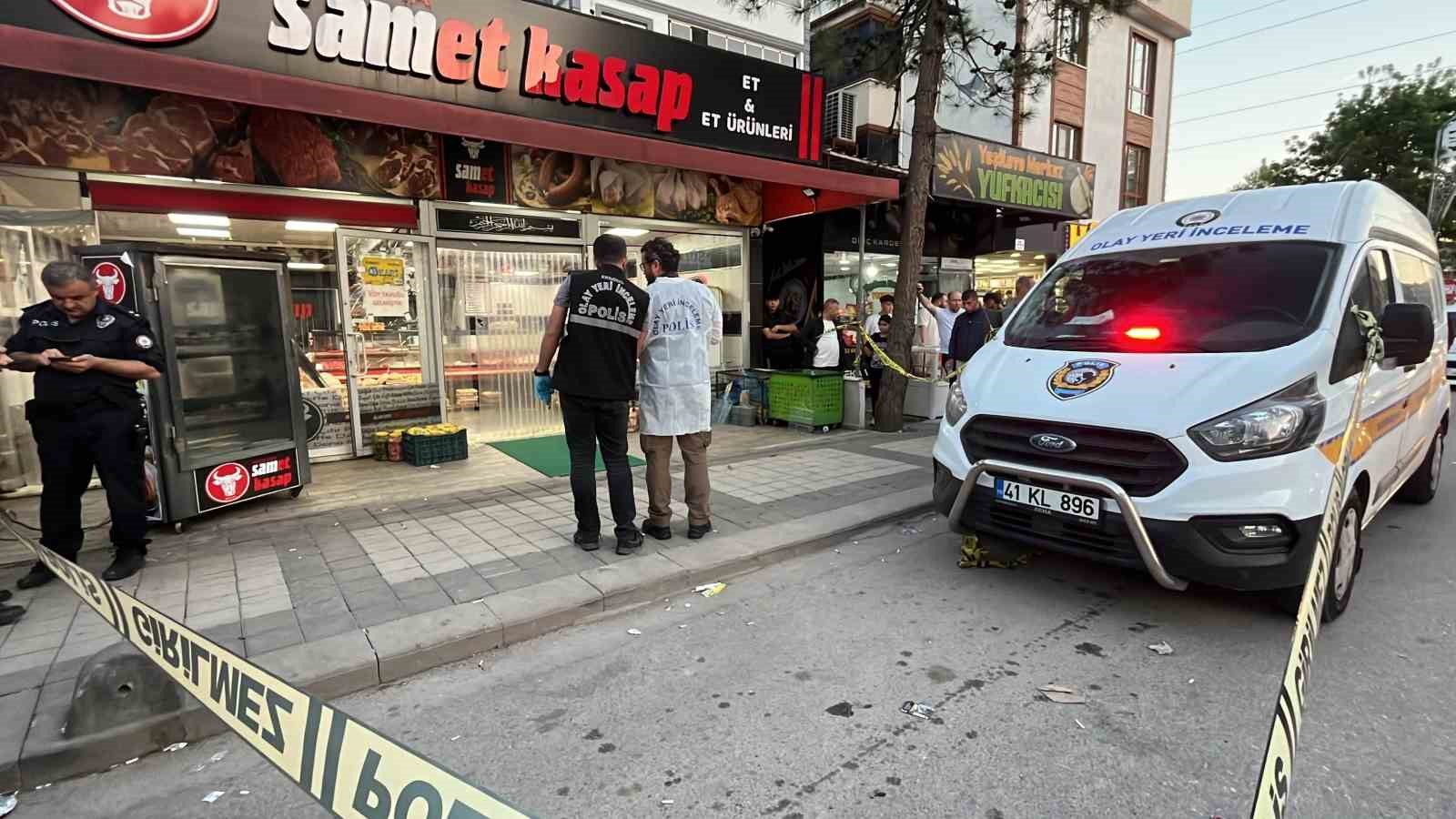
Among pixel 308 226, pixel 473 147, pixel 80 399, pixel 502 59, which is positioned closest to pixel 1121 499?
pixel 80 399

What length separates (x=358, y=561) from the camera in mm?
4430

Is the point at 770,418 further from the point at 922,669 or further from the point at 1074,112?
the point at 1074,112

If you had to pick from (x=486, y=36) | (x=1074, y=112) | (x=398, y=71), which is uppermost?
(x=1074, y=112)

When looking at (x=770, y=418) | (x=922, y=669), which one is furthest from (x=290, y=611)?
(x=770, y=418)

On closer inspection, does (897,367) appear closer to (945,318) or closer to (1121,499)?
(945,318)

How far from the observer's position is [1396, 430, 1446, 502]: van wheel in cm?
561

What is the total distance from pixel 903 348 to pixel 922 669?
6369 mm

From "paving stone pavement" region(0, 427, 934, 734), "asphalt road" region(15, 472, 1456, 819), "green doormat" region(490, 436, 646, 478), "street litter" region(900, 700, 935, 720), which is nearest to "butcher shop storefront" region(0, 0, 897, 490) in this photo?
"green doormat" region(490, 436, 646, 478)

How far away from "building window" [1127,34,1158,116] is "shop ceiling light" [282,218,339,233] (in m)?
20.7

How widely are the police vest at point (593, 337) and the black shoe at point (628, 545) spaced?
948 mm

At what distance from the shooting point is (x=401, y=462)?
7438mm

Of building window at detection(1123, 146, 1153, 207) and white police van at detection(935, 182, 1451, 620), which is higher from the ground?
building window at detection(1123, 146, 1153, 207)

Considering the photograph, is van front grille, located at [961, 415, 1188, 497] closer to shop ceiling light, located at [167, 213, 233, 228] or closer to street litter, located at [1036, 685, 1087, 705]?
street litter, located at [1036, 685, 1087, 705]

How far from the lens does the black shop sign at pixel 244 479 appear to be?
16.6ft
